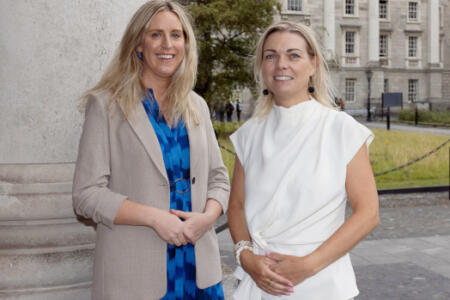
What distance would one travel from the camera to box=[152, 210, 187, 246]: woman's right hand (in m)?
2.06

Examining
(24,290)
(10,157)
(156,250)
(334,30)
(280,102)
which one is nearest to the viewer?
(280,102)

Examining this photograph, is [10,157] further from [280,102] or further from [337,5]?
[337,5]

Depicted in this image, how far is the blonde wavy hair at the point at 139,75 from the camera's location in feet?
7.17

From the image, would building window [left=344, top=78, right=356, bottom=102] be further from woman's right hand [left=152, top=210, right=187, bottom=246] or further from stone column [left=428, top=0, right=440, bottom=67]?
woman's right hand [left=152, top=210, right=187, bottom=246]

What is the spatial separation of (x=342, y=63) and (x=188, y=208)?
47.1 meters

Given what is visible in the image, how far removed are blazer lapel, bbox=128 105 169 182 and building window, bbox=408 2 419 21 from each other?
5389cm

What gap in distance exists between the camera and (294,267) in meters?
1.84

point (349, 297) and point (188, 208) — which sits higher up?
point (188, 208)

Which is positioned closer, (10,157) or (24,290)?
(24,290)

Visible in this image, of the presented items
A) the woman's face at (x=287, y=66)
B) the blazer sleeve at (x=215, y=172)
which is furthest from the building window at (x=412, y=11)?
the woman's face at (x=287, y=66)

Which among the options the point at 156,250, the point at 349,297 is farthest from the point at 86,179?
the point at 349,297

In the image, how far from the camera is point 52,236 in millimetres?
2971

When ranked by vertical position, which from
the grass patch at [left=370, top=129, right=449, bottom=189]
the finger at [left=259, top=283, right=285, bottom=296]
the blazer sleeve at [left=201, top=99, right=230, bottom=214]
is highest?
the blazer sleeve at [left=201, top=99, right=230, bottom=214]

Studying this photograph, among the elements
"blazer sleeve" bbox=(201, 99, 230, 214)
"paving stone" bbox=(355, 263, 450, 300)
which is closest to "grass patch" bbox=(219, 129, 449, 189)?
"paving stone" bbox=(355, 263, 450, 300)
